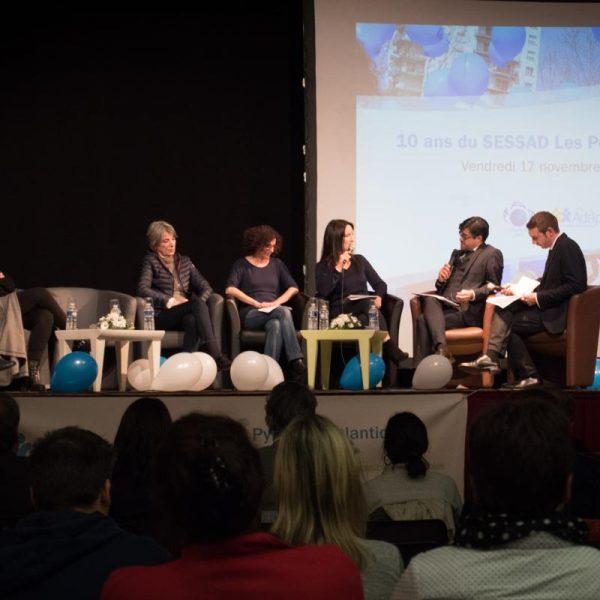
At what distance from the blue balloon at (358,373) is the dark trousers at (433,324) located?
0.47 metres

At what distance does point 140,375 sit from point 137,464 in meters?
2.58

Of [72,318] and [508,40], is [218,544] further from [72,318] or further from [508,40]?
[508,40]

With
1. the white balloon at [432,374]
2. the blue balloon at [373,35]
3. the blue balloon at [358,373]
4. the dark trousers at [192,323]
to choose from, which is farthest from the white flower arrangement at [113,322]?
the blue balloon at [373,35]

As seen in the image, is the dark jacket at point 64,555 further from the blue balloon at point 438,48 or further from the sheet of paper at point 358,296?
the blue balloon at point 438,48

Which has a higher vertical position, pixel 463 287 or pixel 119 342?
pixel 463 287

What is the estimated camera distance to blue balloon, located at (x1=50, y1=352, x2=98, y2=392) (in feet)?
16.3

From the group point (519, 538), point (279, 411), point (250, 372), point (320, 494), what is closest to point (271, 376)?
point (250, 372)

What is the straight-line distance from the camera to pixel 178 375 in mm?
5000

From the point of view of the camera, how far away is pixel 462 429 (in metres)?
4.70

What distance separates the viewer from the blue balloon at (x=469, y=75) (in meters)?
6.70

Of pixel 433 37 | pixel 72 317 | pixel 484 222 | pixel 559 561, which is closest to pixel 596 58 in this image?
pixel 433 37

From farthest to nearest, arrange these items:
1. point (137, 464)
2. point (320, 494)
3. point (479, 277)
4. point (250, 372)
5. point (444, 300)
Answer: point (479, 277) → point (444, 300) → point (250, 372) → point (137, 464) → point (320, 494)

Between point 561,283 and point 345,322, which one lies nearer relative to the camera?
point 345,322

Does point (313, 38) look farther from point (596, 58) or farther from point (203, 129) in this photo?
point (596, 58)
